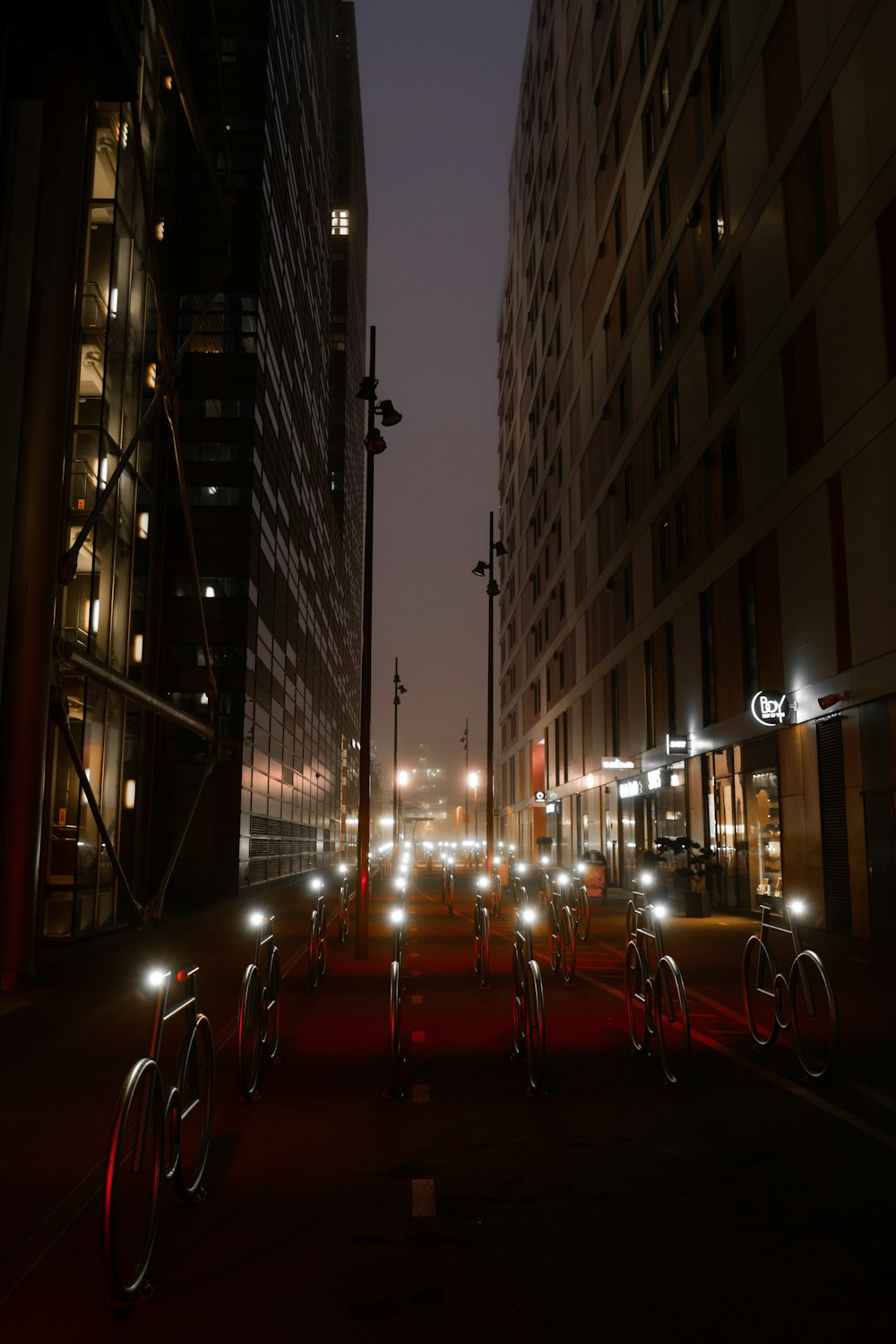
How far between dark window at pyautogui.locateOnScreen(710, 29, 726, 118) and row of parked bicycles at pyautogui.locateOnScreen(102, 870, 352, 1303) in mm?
27553

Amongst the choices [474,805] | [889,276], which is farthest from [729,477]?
[474,805]

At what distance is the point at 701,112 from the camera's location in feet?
96.0

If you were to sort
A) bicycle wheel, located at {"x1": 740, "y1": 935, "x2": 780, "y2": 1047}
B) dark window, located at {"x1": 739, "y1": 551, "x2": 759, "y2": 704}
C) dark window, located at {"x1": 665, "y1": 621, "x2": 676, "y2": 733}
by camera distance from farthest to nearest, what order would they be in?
dark window, located at {"x1": 665, "y1": 621, "x2": 676, "y2": 733} < dark window, located at {"x1": 739, "y1": 551, "x2": 759, "y2": 704} < bicycle wheel, located at {"x1": 740, "y1": 935, "x2": 780, "y2": 1047}

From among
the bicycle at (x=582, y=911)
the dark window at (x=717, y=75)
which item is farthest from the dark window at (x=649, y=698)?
the dark window at (x=717, y=75)

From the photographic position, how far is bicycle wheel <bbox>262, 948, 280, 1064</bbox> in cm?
862

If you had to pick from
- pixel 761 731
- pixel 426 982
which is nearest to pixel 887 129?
pixel 761 731

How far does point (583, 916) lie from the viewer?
20484mm

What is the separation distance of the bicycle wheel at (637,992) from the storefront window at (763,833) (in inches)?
537

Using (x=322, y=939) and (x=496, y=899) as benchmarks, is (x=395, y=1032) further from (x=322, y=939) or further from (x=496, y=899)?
(x=496, y=899)

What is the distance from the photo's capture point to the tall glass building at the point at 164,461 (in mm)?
14164

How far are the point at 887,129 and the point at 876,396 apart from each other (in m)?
4.40

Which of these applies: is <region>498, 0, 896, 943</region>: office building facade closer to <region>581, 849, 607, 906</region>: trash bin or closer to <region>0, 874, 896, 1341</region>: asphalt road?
<region>581, 849, 607, 906</region>: trash bin

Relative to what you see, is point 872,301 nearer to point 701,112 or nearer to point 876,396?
point 876,396

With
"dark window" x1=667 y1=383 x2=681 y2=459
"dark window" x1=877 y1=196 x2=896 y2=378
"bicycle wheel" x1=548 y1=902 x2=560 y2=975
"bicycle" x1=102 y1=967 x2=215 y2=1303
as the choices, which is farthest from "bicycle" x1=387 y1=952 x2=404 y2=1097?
"dark window" x1=667 y1=383 x2=681 y2=459
